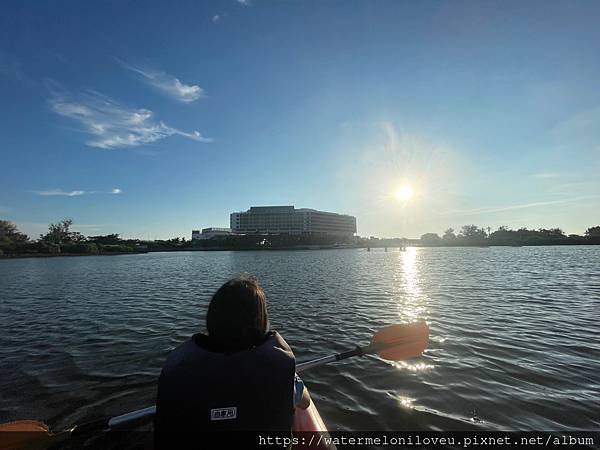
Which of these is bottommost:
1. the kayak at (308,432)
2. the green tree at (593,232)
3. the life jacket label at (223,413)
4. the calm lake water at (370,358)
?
the calm lake water at (370,358)

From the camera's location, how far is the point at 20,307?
17094 mm

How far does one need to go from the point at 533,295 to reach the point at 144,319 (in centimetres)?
2100

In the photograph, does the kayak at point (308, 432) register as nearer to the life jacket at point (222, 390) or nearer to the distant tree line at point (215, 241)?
the life jacket at point (222, 390)

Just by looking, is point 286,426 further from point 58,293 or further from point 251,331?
point 58,293

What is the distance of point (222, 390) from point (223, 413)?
0.20 metres

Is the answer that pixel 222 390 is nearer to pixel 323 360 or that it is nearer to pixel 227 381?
pixel 227 381

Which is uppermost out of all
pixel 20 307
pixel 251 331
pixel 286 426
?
pixel 251 331

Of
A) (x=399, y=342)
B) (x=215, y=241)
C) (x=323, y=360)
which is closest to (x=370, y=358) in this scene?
→ (x=399, y=342)

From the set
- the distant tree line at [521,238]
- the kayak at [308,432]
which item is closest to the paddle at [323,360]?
the kayak at [308,432]

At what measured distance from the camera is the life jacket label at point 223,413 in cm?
241

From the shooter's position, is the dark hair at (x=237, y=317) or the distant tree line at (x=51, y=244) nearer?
the dark hair at (x=237, y=317)

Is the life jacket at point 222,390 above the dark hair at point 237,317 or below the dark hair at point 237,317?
below

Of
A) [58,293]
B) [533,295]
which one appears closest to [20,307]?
[58,293]

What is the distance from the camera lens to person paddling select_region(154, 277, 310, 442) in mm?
2404
